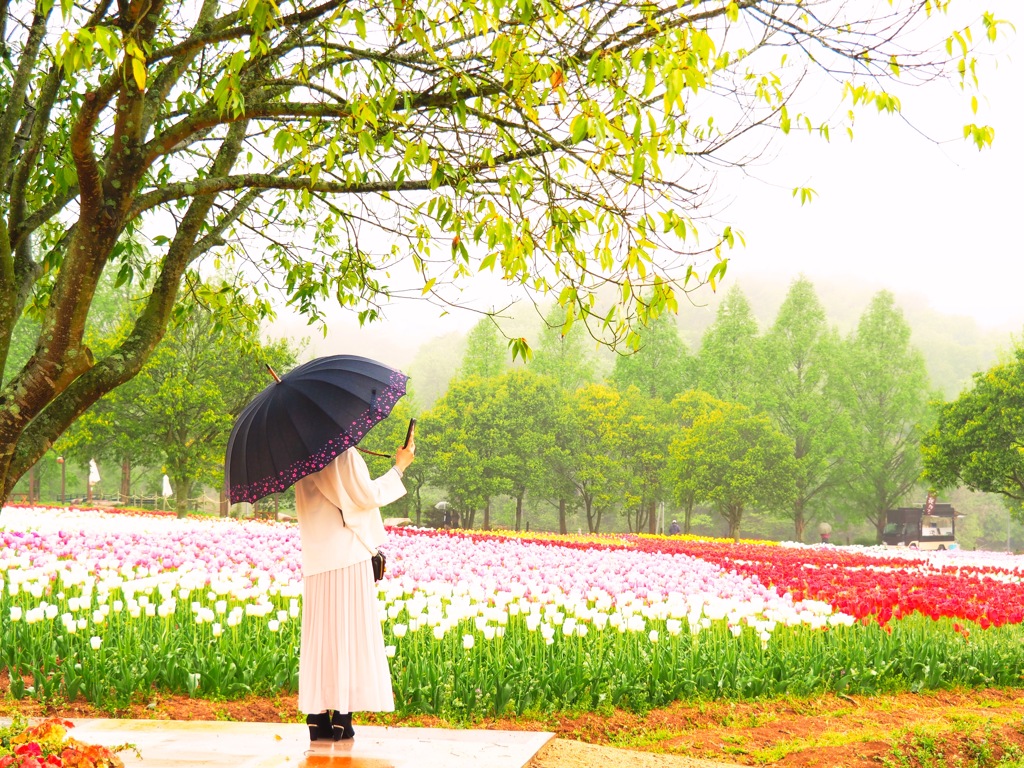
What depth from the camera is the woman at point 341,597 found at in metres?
4.49

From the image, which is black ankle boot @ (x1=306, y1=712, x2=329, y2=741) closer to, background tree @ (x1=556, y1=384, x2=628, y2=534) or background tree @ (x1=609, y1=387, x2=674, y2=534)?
background tree @ (x1=609, y1=387, x2=674, y2=534)

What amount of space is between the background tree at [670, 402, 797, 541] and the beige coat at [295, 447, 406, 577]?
3120cm

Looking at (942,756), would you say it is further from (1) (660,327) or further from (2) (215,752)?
(1) (660,327)

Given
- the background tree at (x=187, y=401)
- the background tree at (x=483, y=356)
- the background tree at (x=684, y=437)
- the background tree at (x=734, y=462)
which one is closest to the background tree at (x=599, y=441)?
the background tree at (x=684, y=437)

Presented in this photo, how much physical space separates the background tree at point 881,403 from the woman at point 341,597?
4366 centimetres

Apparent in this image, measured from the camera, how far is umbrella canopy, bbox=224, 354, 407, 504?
424 centimetres

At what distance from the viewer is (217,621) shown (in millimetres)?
7387

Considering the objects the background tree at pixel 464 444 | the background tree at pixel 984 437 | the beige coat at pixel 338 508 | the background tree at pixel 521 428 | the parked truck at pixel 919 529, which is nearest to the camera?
the beige coat at pixel 338 508

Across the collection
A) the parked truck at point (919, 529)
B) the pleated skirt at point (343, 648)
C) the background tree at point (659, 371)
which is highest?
the background tree at point (659, 371)

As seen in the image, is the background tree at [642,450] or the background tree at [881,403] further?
the background tree at [881,403]

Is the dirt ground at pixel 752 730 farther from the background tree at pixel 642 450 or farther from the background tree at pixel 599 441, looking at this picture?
the background tree at pixel 599 441

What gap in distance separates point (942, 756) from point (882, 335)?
1732 inches

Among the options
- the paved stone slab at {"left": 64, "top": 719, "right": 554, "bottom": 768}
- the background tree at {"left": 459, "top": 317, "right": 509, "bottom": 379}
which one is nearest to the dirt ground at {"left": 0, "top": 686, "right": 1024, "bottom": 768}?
the paved stone slab at {"left": 64, "top": 719, "right": 554, "bottom": 768}

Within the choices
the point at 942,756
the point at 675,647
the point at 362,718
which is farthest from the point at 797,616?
the point at 362,718
